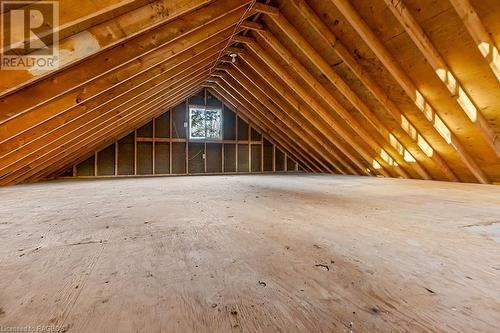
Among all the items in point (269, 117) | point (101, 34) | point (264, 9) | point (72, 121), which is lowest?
point (72, 121)

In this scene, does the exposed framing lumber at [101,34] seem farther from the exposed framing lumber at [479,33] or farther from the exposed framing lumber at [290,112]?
the exposed framing lumber at [290,112]

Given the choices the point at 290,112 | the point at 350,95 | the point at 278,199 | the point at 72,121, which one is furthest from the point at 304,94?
the point at 72,121

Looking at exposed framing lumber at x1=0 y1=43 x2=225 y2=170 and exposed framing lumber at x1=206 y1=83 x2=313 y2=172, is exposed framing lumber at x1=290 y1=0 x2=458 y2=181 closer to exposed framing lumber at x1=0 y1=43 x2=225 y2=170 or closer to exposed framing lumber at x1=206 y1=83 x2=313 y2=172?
exposed framing lumber at x1=0 y1=43 x2=225 y2=170

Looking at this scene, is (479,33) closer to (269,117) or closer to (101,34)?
(101,34)

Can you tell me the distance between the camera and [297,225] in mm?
2033

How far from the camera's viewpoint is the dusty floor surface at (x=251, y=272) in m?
0.88

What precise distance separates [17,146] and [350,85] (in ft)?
15.8

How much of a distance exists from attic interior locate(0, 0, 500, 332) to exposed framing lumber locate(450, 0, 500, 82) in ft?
0.05

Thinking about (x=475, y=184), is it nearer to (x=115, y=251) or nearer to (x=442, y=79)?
(x=442, y=79)

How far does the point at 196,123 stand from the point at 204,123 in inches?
10.9

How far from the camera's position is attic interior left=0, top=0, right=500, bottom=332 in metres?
0.96

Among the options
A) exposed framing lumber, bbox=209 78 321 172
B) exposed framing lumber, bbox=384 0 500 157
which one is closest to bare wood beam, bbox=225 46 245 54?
exposed framing lumber, bbox=209 78 321 172

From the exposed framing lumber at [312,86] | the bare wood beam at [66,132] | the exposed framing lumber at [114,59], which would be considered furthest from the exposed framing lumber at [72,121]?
the exposed framing lumber at [312,86]

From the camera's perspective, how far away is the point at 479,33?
257cm
